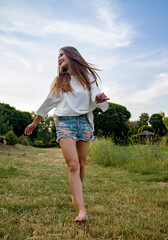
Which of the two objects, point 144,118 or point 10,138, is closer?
point 10,138

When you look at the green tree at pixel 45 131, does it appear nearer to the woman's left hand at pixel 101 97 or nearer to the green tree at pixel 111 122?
the green tree at pixel 111 122

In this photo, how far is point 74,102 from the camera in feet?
8.03

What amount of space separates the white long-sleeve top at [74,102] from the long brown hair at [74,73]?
0.05m

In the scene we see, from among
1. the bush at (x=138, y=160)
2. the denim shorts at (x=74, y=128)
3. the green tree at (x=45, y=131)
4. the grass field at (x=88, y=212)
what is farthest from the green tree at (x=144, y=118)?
the denim shorts at (x=74, y=128)

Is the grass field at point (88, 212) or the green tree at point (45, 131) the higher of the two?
the green tree at point (45, 131)

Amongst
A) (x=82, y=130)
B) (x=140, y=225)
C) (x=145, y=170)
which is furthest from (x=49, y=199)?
(x=145, y=170)

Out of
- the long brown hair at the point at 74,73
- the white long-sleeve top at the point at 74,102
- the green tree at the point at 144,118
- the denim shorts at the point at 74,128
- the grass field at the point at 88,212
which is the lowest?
the grass field at the point at 88,212

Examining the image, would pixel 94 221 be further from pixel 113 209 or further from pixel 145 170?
pixel 145 170

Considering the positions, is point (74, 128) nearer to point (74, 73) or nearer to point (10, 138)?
point (74, 73)

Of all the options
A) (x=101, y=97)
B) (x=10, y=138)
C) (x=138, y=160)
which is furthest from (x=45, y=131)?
(x=101, y=97)

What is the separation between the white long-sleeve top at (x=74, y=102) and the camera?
2416 mm

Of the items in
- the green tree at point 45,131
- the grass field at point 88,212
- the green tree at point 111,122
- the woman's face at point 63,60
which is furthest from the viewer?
the green tree at point 45,131

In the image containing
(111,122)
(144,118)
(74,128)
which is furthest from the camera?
(144,118)

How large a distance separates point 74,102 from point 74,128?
29 cm
